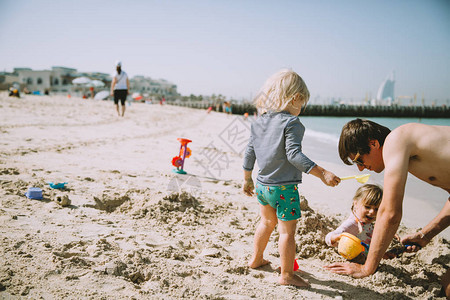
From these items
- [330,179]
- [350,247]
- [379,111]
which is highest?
[379,111]

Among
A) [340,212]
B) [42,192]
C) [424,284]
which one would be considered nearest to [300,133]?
[424,284]

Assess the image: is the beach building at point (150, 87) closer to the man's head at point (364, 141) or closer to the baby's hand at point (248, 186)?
the baby's hand at point (248, 186)

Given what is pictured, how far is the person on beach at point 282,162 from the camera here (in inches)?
75.5

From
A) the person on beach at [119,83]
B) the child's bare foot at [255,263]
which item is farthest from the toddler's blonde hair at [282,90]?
the person on beach at [119,83]

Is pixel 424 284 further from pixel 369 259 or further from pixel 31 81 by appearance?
pixel 31 81

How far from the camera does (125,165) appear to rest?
4527 millimetres

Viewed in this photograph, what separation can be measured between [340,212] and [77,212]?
108 inches

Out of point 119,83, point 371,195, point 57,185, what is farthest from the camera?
point 119,83

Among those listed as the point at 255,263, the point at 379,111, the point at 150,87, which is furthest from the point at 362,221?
the point at 150,87

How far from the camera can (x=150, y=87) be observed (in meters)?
75.9

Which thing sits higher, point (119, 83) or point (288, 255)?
point (119, 83)

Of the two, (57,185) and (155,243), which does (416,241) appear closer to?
(155,243)

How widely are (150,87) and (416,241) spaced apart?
78189 mm

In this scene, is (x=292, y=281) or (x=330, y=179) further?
(x=292, y=281)
